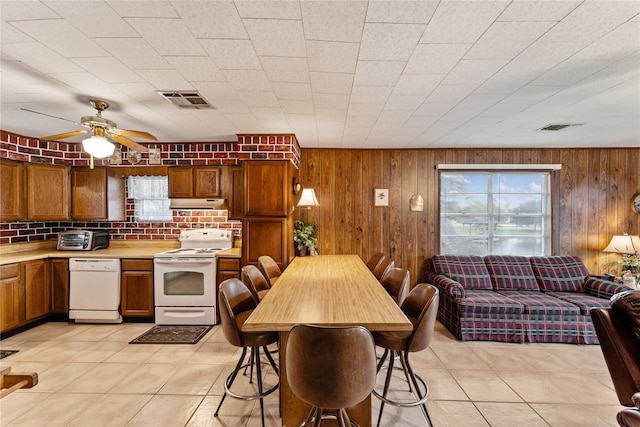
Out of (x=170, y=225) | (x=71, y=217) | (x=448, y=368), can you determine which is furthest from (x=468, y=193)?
(x=71, y=217)

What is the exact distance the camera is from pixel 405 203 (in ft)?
15.3

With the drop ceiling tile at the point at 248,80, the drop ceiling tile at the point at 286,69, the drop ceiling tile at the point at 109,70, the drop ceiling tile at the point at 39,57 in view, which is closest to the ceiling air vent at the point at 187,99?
the drop ceiling tile at the point at 109,70

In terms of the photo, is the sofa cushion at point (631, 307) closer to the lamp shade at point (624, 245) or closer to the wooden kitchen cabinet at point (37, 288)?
the lamp shade at point (624, 245)

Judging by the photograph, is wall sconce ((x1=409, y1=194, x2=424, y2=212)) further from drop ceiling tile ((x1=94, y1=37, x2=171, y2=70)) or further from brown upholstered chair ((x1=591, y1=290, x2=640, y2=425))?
drop ceiling tile ((x1=94, y1=37, x2=171, y2=70))

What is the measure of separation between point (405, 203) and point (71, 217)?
15.9 feet

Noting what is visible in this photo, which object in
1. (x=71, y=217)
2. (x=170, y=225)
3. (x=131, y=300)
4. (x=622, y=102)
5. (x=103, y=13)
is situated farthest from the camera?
(x=170, y=225)

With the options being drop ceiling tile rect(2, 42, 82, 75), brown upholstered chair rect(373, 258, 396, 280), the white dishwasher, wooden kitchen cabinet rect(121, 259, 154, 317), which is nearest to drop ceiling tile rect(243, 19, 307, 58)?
drop ceiling tile rect(2, 42, 82, 75)

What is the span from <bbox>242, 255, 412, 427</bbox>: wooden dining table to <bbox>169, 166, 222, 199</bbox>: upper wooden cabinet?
6.97 ft

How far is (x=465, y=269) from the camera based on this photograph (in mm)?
4172

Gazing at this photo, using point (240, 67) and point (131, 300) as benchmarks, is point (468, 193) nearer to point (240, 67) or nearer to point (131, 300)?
point (240, 67)

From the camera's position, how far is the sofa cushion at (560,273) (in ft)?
12.9

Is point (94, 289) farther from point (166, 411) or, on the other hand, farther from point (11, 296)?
point (166, 411)

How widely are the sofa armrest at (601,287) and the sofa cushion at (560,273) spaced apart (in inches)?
4.0

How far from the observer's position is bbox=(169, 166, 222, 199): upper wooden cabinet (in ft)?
13.8
